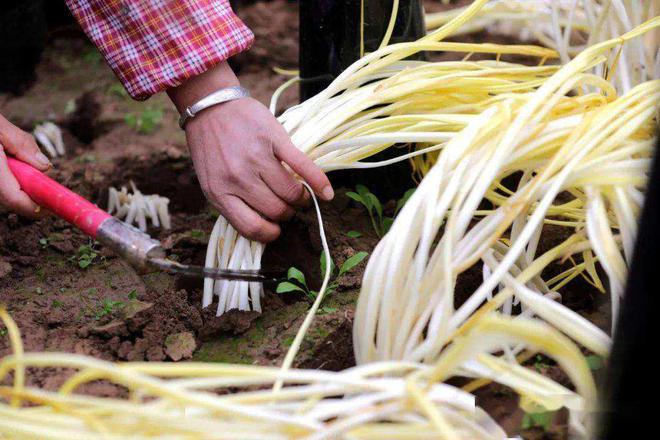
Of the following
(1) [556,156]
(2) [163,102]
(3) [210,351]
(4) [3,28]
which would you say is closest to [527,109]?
(1) [556,156]

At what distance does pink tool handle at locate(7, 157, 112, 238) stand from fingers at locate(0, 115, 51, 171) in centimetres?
2

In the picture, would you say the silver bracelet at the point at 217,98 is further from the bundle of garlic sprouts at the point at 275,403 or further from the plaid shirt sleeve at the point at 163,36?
the bundle of garlic sprouts at the point at 275,403

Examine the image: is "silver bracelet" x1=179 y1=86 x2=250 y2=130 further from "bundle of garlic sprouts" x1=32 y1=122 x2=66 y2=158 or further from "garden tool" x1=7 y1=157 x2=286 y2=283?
"bundle of garlic sprouts" x1=32 y1=122 x2=66 y2=158

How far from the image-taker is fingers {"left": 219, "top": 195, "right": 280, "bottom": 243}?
4.87ft

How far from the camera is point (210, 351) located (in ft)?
4.67

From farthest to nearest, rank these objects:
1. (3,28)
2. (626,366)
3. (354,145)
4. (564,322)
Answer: (3,28) → (354,145) → (564,322) → (626,366)

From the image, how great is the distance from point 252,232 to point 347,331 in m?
0.26

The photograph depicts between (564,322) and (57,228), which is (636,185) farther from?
(57,228)

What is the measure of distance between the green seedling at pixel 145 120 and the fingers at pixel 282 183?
1.12 metres

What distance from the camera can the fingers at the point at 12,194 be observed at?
1.49 meters

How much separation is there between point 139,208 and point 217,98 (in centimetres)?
47

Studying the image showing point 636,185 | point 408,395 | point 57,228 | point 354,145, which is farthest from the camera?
point 57,228

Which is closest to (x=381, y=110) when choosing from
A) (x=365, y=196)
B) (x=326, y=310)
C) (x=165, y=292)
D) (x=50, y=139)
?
(x=365, y=196)

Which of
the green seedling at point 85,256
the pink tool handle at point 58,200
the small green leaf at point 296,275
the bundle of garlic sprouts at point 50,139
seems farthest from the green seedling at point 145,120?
the small green leaf at point 296,275
